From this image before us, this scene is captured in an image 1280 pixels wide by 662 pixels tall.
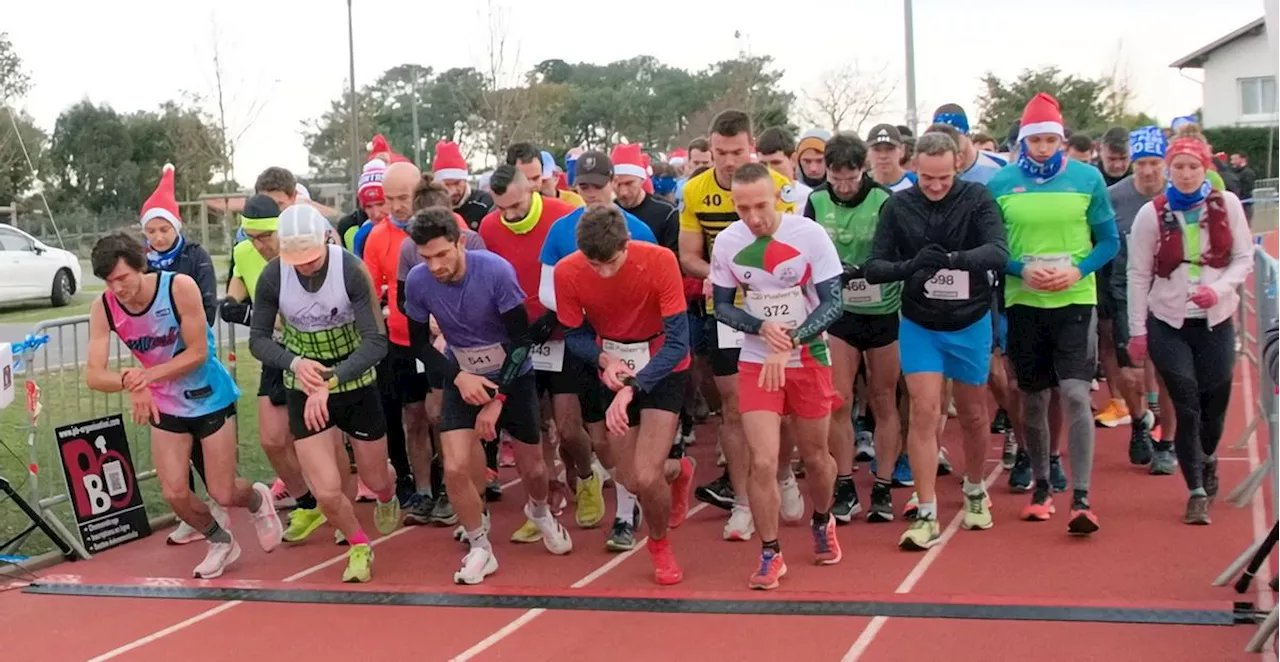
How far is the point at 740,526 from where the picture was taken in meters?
7.24

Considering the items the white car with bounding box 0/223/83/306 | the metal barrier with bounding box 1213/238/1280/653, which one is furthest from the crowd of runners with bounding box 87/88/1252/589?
the white car with bounding box 0/223/83/306

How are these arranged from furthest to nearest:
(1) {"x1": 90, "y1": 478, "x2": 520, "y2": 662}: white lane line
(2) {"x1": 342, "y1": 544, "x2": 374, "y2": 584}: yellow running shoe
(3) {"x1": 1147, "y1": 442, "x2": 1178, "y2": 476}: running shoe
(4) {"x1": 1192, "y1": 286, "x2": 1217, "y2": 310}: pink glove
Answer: (3) {"x1": 1147, "y1": 442, "x2": 1178, "y2": 476}: running shoe, (2) {"x1": 342, "y1": 544, "x2": 374, "y2": 584}: yellow running shoe, (4) {"x1": 1192, "y1": 286, "x2": 1217, "y2": 310}: pink glove, (1) {"x1": 90, "y1": 478, "x2": 520, "y2": 662}: white lane line

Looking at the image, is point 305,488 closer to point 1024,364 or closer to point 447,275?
point 447,275

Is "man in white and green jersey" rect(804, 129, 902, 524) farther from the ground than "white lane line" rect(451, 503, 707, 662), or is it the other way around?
"man in white and green jersey" rect(804, 129, 902, 524)

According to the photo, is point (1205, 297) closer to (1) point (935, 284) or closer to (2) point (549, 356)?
(1) point (935, 284)

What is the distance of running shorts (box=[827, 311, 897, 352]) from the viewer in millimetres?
7355

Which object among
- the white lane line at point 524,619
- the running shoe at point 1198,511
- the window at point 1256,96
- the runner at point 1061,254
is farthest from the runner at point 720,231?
the window at point 1256,96

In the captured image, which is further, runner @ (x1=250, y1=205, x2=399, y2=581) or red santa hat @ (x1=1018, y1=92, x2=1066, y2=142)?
red santa hat @ (x1=1018, y1=92, x2=1066, y2=142)

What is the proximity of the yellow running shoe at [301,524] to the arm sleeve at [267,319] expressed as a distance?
1425mm

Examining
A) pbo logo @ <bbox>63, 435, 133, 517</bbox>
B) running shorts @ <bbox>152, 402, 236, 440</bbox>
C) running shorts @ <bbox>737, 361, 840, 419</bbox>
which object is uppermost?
running shorts @ <bbox>737, 361, 840, 419</bbox>

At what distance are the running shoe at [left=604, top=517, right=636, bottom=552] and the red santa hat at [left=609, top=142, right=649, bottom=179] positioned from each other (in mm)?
2028

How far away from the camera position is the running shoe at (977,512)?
7.14 m

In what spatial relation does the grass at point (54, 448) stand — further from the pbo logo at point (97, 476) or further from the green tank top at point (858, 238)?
the green tank top at point (858, 238)

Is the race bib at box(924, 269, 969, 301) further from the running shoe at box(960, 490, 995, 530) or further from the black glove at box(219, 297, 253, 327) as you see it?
the black glove at box(219, 297, 253, 327)
